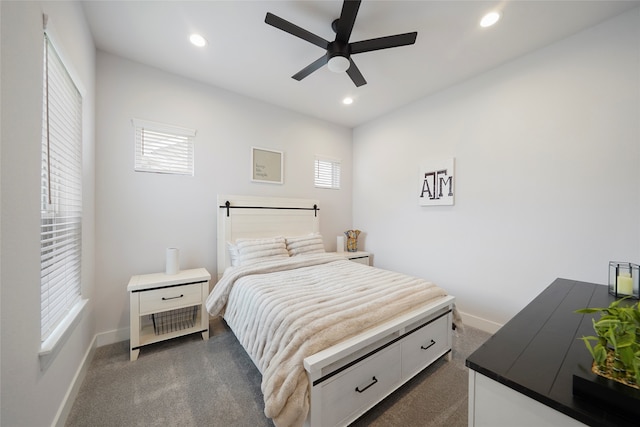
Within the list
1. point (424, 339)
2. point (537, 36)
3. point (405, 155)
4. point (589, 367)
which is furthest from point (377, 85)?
point (589, 367)

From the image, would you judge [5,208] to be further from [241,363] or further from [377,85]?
[377,85]

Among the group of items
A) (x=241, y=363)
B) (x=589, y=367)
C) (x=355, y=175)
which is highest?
(x=355, y=175)

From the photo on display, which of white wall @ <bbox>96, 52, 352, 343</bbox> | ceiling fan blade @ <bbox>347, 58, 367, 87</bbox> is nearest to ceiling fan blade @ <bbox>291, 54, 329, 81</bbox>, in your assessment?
ceiling fan blade @ <bbox>347, 58, 367, 87</bbox>

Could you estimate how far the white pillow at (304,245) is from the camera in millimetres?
3096

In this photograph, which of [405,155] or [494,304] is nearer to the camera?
[494,304]

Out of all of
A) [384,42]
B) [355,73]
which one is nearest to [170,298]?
[355,73]

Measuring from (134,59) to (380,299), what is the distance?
11.1 ft

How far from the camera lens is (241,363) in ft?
6.70

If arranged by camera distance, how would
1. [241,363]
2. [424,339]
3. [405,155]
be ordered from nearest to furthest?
[424,339] < [241,363] < [405,155]

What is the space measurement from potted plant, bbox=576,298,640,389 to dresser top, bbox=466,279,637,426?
0.26 feet

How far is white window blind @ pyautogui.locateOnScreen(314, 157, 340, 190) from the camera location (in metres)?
3.88

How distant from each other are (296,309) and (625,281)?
2.14 metres

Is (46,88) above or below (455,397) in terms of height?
above

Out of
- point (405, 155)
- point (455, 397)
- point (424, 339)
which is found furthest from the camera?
point (405, 155)
